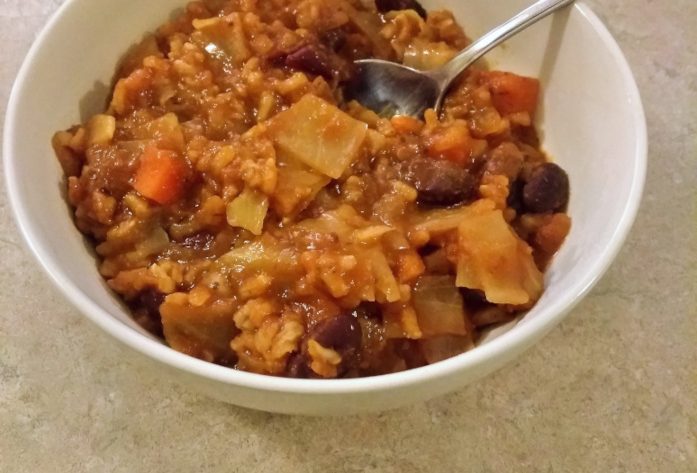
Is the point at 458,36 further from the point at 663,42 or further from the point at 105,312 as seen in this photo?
the point at 105,312

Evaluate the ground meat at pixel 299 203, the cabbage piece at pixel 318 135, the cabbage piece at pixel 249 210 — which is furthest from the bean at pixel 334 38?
the cabbage piece at pixel 249 210

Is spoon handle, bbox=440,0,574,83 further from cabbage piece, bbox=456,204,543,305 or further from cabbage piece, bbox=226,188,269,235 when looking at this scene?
cabbage piece, bbox=226,188,269,235

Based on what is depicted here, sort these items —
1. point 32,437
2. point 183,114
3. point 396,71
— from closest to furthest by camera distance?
point 32,437
point 183,114
point 396,71

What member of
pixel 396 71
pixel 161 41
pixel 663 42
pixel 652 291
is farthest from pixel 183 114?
pixel 663 42

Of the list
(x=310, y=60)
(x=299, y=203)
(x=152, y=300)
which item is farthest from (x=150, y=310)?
(x=310, y=60)

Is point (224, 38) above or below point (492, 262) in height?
above

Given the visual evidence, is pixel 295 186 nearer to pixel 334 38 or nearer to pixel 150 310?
pixel 150 310

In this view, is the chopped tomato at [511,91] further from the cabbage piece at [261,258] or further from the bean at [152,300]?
the bean at [152,300]
